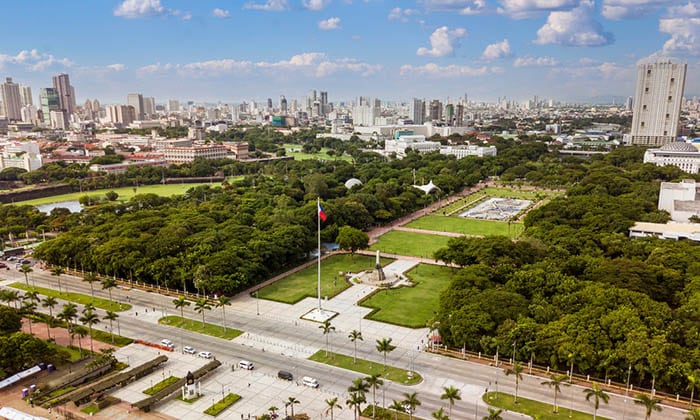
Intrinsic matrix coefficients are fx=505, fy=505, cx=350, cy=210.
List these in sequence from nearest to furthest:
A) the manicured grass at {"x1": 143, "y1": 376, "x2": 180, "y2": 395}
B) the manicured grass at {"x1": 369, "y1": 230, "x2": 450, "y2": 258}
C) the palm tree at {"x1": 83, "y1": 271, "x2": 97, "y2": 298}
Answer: the manicured grass at {"x1": 143, "y1": 376, "x2": 180, "y2": 395}
the palm tree at {"x1": 83, "y1": 271, "x2": 97, "y2": 298}
the manicured grass at {"x1": 369, "y1": 230, "x2": 450, "y2": 258}

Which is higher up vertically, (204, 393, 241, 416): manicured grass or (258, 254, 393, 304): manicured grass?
(258, 254, 393, 304): manicured grass

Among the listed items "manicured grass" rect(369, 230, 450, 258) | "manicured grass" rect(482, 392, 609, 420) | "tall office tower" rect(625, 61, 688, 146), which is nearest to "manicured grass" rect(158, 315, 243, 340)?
"manicured grass" rect(482, 392, 609, 420)

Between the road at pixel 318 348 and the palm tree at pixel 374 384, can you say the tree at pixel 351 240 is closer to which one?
the road at pixel 318 348

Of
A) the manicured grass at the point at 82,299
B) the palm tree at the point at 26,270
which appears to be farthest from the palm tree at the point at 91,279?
the palm tree at the point at 26,270

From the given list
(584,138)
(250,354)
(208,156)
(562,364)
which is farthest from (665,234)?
(584,138)

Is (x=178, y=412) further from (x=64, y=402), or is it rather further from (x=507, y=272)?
(x=507, y=272)

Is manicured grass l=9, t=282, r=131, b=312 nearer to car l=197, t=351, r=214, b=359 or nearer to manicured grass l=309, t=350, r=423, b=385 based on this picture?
car l=197, t=351, r=214, b=359

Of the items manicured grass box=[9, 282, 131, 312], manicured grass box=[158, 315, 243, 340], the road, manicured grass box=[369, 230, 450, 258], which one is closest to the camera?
the road
